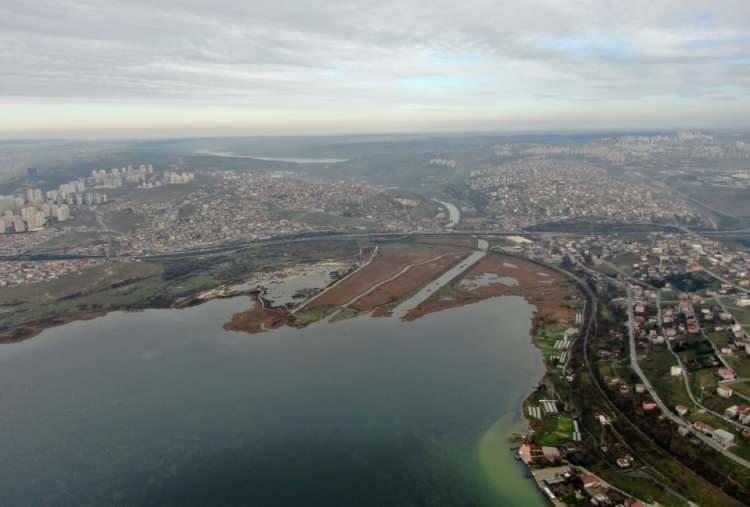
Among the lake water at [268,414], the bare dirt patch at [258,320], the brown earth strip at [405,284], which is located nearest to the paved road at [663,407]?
the lake water at [268,414]

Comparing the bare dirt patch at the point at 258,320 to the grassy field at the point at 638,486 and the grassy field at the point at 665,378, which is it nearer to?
A: the grassy field at the point at 638,486

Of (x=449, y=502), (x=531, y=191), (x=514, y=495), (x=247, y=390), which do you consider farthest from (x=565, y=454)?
(x=531, y=191)

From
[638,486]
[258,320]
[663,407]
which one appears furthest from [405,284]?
[638,486]

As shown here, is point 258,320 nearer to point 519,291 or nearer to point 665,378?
point 519,291

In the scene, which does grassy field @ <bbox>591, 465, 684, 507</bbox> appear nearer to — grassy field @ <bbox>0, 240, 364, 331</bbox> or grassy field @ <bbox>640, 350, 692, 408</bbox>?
grassy field @ <bbox>640, 350, 692, 408</bbox>

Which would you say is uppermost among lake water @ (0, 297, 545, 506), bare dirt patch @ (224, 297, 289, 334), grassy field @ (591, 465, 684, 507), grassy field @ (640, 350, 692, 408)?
grassy field @ (640, 350, 692, 408)

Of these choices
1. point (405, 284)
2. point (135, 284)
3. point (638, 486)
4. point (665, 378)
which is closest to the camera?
point (638, 486)

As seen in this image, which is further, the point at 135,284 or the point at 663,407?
the point at 135,284

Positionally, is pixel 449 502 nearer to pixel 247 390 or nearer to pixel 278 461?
pixel 278 461


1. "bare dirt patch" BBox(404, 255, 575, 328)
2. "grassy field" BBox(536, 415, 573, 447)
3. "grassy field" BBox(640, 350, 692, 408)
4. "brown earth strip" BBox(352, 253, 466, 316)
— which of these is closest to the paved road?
"grassy field" BBox(640, 350, 692, 408)
